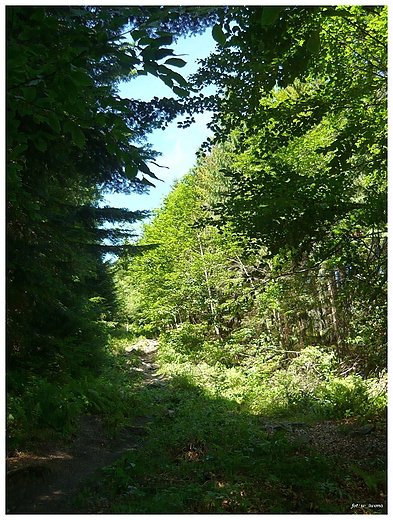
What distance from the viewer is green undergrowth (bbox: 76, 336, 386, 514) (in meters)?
3.80

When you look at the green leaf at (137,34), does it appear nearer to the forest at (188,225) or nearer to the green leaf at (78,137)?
the forest at (188,225)

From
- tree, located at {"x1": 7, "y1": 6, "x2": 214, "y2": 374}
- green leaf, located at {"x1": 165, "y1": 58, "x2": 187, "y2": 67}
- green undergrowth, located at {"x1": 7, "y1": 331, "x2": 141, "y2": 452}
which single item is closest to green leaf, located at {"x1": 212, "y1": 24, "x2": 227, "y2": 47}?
green leaf, located at {"x1": 165, "y1": 58, "x2": 187, "y2": 67}

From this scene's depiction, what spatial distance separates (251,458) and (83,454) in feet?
7.43

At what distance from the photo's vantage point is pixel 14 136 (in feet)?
8.44

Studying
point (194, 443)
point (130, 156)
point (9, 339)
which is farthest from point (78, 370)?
point (130, 156)

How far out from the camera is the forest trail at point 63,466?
3852 mm

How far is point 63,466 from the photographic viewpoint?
4871mm

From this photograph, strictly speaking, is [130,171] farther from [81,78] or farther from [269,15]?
[269,15]

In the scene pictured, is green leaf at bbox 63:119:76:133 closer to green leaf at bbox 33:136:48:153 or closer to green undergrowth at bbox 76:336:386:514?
green leaf at bbox 33:136:48:153

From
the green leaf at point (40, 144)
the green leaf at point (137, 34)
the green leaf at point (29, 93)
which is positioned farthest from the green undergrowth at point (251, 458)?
the green leaf at point (137, 34)

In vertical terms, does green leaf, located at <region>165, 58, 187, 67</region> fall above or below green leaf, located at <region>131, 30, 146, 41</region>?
below

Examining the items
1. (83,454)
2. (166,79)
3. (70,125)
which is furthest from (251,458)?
(166,79)

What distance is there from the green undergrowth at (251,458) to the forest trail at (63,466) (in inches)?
9.7

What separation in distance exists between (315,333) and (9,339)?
412 inches
